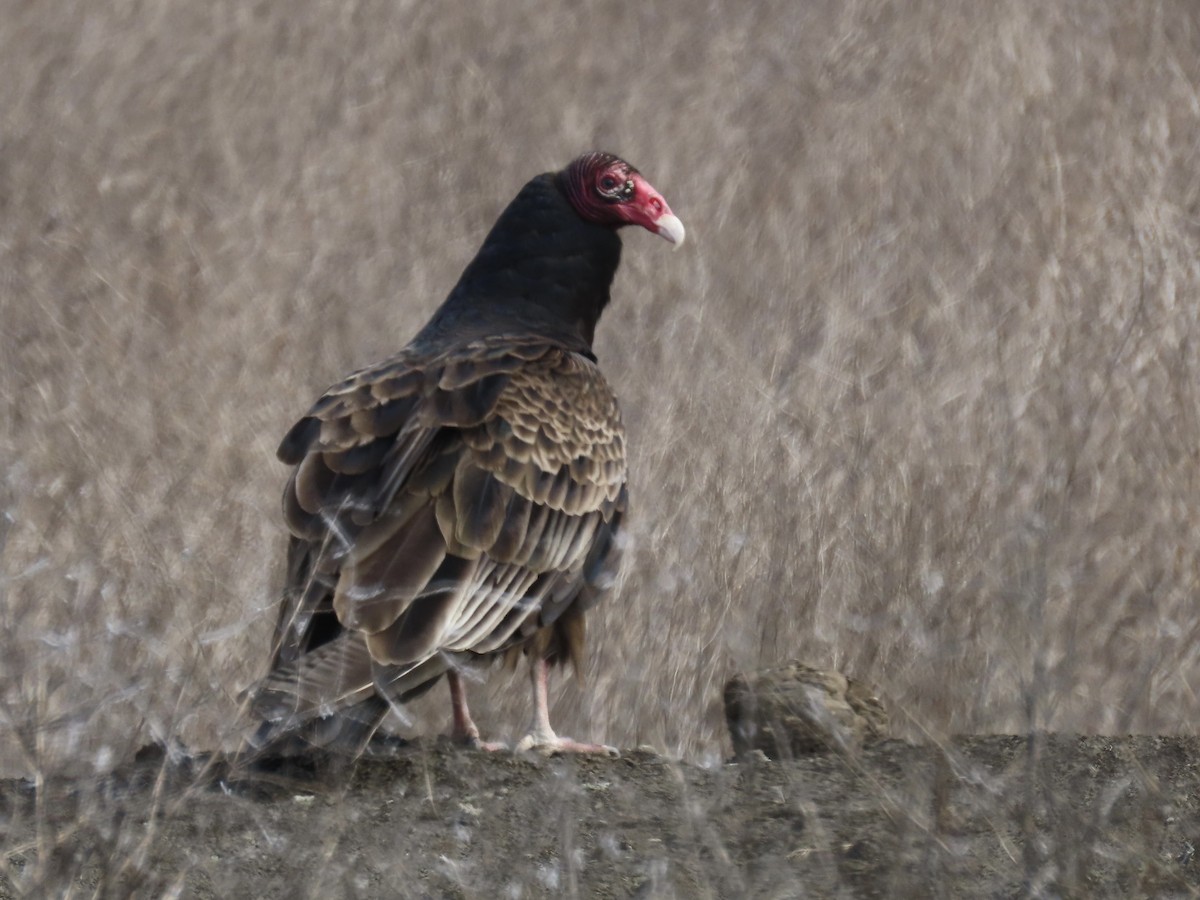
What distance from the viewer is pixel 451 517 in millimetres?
3838

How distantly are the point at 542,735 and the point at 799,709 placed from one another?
61cm

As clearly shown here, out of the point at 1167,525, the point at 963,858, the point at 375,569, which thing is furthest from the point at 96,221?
the point at 963,858

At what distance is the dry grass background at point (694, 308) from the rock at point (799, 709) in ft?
0.53

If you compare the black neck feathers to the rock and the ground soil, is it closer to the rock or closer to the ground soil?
the rock

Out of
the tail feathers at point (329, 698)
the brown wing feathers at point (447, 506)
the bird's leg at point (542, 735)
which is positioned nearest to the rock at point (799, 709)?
the bird's leg at point (542, 735)

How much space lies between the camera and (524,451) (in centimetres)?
406

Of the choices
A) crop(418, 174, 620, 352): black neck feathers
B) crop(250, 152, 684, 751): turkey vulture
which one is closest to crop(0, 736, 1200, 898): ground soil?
crop(250, 152, 684, 751): turkey vulture

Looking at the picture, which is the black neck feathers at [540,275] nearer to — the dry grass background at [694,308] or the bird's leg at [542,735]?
the dry grass background at [694,308]

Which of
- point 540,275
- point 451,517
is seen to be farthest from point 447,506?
point 540,275

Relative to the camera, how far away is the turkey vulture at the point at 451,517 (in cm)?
357

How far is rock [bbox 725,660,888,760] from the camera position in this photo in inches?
155

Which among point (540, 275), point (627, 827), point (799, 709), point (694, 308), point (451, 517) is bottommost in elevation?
point (627, 827)

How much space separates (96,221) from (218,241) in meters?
0.46

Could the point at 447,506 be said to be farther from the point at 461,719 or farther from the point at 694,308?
the point at 694,308
